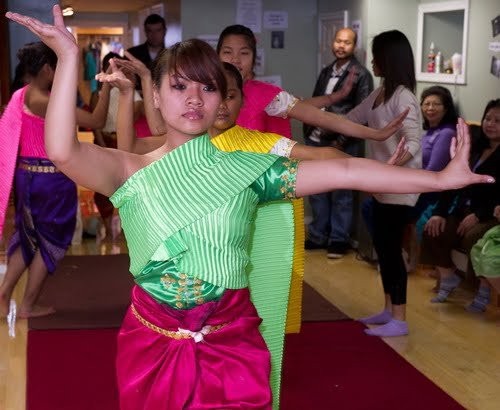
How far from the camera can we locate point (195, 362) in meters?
1.93

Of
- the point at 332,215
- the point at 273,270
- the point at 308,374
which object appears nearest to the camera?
the point at 273,270

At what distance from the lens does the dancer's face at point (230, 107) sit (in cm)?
284

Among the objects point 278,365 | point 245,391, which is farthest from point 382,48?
point 245,391

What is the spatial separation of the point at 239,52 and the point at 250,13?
342 cm

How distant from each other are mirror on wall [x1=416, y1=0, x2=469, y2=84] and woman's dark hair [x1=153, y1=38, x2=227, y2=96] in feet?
13.4

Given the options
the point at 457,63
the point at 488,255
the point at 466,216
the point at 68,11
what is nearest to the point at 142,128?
the point at 68,11

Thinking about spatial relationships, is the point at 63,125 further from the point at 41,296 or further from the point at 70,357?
the point at 41,296

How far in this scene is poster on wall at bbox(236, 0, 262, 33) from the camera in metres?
6.82

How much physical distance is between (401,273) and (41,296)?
6.65 feet

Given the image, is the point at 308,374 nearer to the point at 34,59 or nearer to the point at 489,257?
the point at 489,257

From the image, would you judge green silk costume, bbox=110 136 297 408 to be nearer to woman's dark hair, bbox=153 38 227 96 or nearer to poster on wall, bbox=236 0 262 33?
woman's dark hair, bbox=153 38 227 96

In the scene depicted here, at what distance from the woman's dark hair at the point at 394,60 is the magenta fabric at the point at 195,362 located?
2525 millimetres

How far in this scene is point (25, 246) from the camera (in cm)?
450

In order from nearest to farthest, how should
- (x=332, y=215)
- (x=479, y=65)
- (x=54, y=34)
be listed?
(x=54, y=34) → (x=479, y=65) → (x=332, y=215)
